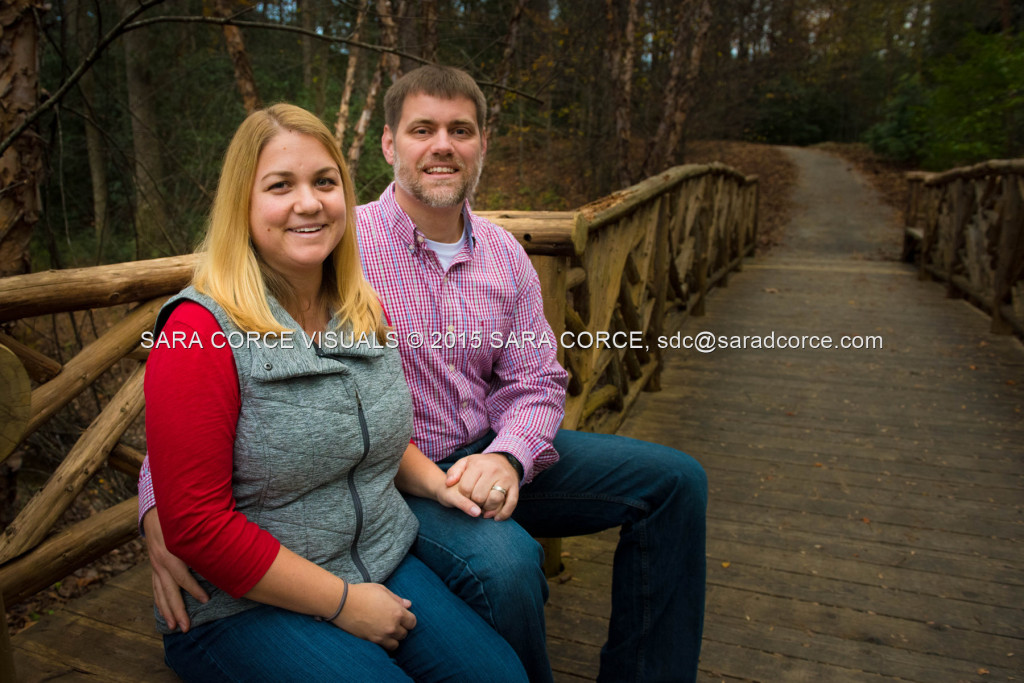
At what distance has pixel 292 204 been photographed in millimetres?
1441

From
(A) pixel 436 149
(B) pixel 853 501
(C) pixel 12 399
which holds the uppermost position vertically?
(A) pixel 436 149

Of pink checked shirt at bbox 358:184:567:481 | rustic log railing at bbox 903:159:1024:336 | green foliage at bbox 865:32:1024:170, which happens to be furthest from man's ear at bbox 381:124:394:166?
green foliage at bbox 865:32:1024:170

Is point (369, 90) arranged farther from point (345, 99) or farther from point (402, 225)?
point (402, 225)

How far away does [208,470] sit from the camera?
1259 millimetres

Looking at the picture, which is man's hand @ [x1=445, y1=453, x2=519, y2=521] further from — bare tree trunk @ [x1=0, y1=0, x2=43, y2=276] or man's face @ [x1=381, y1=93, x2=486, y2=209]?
bare tree trunk @ [x1=0, y1=0, x2=43, y2=276]

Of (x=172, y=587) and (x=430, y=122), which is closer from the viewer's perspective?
(x=172, y=587)

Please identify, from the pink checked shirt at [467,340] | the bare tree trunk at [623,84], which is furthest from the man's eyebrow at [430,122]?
the bare tree trunk at [623,84]

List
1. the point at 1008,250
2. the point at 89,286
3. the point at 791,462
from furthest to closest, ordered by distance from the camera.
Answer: the point at 1008,250 < the point at 791,462 < the point at 89,286

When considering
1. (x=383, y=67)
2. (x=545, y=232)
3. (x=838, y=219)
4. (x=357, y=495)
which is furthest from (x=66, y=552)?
(x=838, y=219)

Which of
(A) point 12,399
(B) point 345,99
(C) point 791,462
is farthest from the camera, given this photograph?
(B) point 345,99

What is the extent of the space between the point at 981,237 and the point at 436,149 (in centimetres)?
639

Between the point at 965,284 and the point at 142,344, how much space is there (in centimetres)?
711

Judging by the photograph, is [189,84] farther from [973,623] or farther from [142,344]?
[973,623]

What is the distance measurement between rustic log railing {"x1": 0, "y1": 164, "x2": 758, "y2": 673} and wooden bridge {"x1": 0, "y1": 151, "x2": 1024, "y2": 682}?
0.01m
